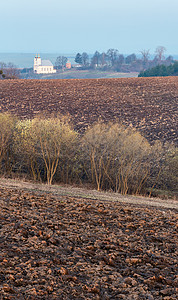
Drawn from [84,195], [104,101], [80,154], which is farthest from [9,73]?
[84,195]

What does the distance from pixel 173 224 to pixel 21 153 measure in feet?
59.1

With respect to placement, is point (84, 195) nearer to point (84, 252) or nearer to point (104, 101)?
point (84, 252)

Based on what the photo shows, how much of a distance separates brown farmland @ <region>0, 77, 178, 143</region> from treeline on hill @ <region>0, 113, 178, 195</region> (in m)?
9.60

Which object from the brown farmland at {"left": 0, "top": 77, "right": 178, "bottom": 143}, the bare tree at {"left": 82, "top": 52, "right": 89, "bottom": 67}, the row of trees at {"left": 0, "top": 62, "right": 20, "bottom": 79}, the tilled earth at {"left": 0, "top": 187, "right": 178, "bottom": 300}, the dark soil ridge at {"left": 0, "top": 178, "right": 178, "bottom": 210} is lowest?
the dark soil ridge at {"left": 0, "top": 178, "right": 178, "bottom": 210}

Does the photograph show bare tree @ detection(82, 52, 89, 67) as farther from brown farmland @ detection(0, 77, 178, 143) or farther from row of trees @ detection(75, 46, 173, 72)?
brown farmland @ detection(0, 77, 178, 143)

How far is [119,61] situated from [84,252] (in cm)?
17888

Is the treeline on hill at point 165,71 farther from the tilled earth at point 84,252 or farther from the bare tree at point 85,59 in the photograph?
the bare tree at point 85,59

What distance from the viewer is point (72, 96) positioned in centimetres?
4916

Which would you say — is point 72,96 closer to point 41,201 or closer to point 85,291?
point 41,201

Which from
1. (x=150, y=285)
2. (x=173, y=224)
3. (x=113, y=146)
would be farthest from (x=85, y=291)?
(x=113, y=146)

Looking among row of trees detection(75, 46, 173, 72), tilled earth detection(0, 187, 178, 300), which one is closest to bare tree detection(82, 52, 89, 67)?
row of trees detection(75, 46, 173, 72)

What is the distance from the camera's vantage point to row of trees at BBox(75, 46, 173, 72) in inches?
6801

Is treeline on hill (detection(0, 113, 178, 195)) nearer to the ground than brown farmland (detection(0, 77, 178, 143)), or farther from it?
nearer to the ground

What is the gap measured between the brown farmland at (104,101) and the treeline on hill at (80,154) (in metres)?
9.60
